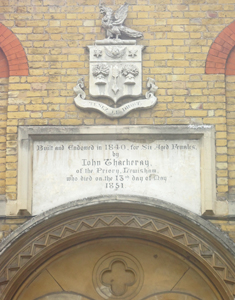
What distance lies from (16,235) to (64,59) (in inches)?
92.3

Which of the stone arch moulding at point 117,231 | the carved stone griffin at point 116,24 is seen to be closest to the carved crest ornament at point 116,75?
the carved stone griffin at point 116,24

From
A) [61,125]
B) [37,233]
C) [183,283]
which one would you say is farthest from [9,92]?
[183,283]

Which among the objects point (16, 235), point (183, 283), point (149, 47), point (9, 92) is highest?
point (149, 47)

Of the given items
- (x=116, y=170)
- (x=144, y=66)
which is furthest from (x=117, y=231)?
(x=144, y=66)

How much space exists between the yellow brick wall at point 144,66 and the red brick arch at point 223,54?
0.07 meters

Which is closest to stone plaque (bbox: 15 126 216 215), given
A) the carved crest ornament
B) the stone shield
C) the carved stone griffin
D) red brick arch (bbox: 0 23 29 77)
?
the carved crest ornament

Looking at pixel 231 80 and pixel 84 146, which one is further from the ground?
pixel 231 80

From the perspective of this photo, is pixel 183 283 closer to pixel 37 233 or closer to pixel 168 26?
pixel 37 233

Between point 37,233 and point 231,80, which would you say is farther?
point 231,80

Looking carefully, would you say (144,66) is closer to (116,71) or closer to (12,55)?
(116,71)

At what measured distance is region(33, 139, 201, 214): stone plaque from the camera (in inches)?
322

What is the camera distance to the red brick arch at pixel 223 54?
8523 mm

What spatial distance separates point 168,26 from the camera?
868 centimetres

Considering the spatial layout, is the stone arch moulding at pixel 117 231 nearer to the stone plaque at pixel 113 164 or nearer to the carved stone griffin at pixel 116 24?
the stone plaque at pixel 113 164
